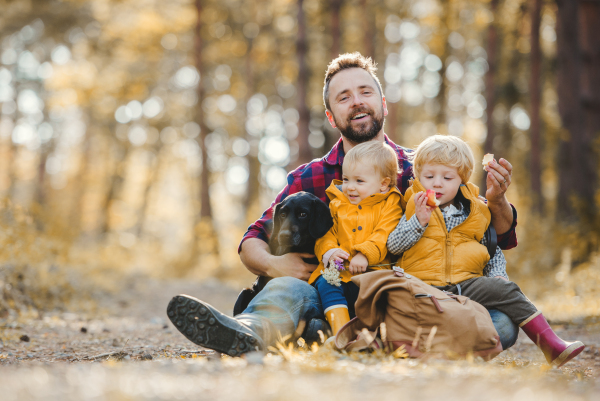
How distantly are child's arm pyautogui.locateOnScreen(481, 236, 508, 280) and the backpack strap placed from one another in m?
0.03

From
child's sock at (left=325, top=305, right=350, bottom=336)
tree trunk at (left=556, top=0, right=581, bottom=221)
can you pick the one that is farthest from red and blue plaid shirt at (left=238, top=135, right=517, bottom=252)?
tree trunk at (left=556, top=0, right=581, bottom=221)

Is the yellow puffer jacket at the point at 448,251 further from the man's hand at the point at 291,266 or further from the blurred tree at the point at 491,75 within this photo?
the blurred tree at the point at 491,75

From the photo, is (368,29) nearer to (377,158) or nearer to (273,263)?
(377,158)

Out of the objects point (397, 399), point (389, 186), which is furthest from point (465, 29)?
point (397, 399)

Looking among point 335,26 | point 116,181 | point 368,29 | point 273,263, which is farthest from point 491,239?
point 116,181

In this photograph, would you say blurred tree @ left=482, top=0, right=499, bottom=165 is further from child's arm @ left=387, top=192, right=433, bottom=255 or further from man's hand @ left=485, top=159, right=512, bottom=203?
child's arm @ left=387, top=192, right=433, bottom=255

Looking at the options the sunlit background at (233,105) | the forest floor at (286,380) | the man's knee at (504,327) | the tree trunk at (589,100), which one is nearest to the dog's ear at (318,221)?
the forest floor at (286,380)

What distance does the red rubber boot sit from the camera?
309 cm

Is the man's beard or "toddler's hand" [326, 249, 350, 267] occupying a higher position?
the man's beard

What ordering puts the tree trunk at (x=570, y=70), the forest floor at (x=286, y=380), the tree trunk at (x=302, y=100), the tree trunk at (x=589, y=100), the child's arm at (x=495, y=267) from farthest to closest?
the tree trunk at (x=302, y=100) < the tree trunk at (x=570, y=70) < the tree trunk at (x=589, y=100) < the child's arm at (x=495, y=267) < the forest floor at (x=286, y=380)

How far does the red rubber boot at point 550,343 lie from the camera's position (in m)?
3.09

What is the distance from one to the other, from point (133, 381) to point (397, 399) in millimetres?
1014

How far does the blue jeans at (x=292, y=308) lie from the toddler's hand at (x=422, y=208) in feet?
2.39

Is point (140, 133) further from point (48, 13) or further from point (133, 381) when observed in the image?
point (133, 381)
